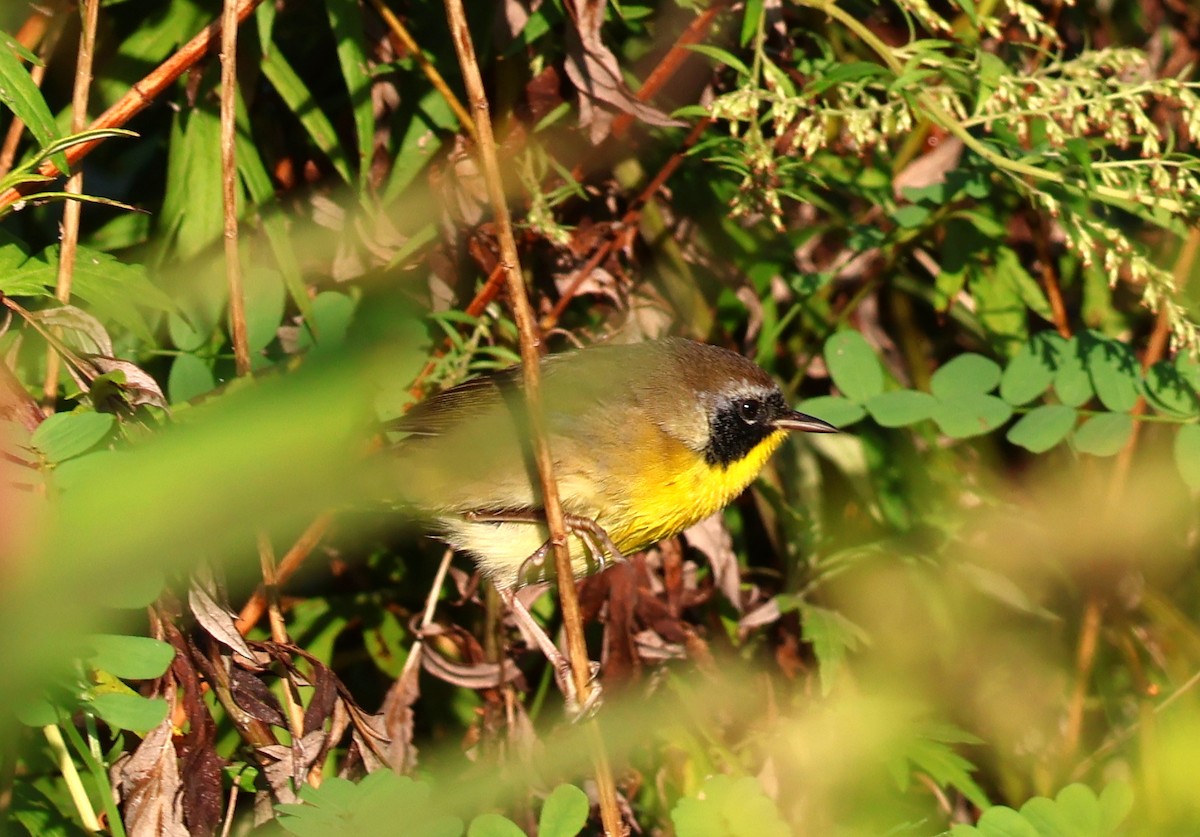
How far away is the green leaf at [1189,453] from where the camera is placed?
2211 mm

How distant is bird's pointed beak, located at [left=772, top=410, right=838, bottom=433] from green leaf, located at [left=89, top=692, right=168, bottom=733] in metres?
1.44

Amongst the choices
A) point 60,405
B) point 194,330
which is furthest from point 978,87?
point 60,405

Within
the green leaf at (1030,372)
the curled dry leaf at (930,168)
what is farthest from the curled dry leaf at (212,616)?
the curled dry leaf at (930,168)

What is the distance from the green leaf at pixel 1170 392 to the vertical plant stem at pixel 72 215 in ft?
6.38

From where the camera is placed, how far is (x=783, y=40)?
263 centimetres

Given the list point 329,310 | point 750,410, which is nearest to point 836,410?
point 750,410

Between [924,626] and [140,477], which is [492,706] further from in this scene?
[140,477]

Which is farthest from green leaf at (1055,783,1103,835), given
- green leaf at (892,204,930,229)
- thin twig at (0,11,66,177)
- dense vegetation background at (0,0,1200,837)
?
thin twig at (0,11,66,177)

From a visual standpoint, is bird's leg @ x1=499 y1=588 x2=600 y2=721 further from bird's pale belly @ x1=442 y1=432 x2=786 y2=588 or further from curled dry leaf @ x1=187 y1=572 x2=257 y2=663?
curled dry leaf @ x1=187 y1=572 x2=257 y2=663

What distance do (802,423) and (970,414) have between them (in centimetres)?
34

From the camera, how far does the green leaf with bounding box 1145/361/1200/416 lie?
2340 mm

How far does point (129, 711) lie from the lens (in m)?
1.59

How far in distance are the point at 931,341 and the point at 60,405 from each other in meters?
2.02

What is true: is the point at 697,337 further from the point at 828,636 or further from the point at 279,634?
the point at 279,634
